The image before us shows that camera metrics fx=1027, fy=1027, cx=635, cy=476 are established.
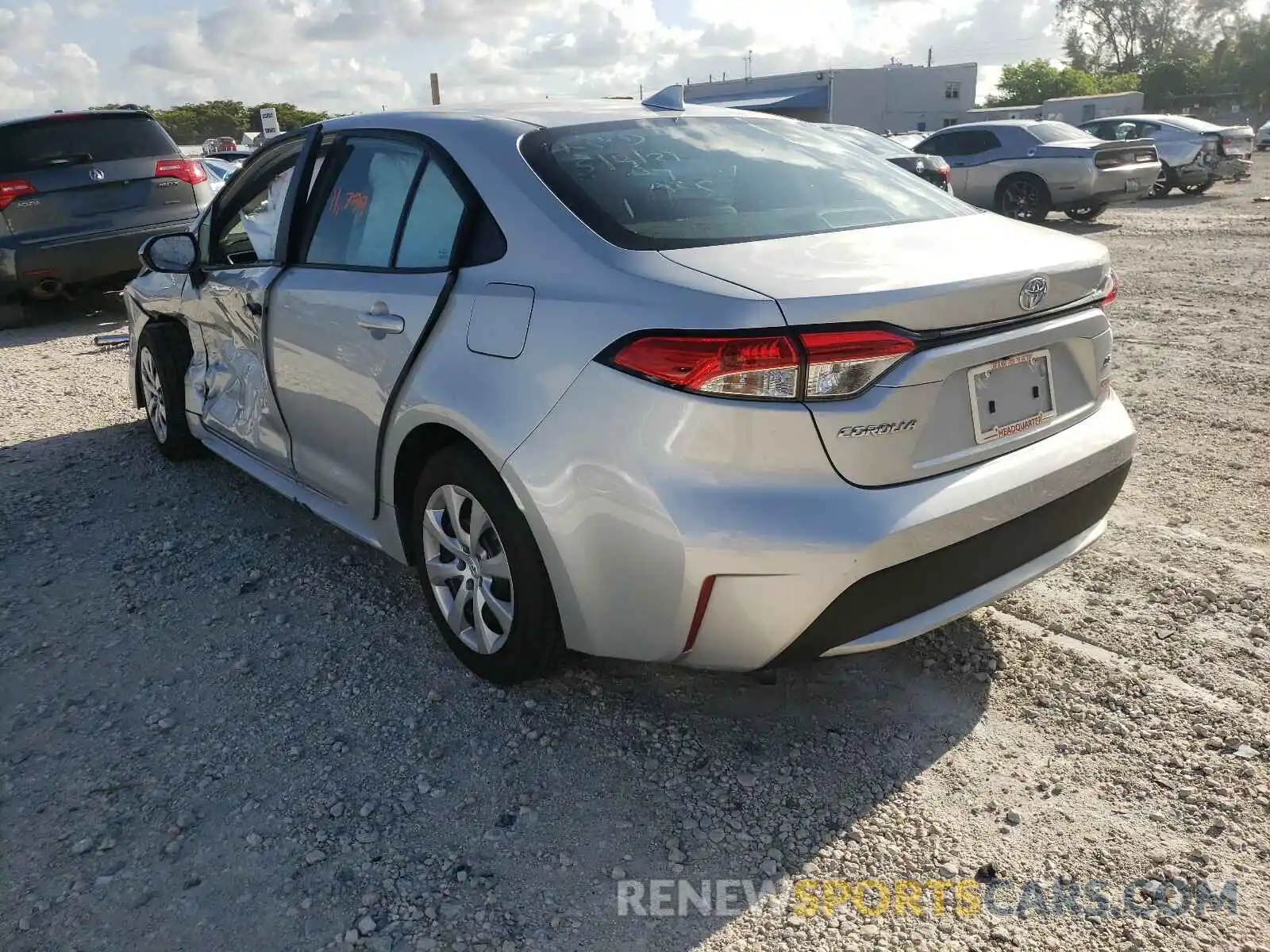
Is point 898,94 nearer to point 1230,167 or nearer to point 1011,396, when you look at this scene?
point 1230,167

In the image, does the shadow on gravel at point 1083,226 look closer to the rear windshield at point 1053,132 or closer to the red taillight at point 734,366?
the rear windshield at point 1053,132

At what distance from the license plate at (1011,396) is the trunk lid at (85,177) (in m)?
8.47

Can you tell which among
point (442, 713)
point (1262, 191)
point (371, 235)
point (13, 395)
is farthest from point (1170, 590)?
point (1262, 191)

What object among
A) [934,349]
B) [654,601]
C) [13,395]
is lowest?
→ [13,395]

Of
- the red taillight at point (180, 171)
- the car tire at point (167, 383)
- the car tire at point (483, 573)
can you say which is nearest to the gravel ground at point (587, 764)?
the car tire at point (483, 573)

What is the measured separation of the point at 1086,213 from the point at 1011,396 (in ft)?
46.5

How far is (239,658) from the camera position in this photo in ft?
10.7

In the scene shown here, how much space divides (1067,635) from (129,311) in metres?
4.75

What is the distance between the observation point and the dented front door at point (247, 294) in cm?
370

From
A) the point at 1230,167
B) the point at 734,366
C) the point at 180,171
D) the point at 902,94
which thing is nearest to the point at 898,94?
the point at 902,94

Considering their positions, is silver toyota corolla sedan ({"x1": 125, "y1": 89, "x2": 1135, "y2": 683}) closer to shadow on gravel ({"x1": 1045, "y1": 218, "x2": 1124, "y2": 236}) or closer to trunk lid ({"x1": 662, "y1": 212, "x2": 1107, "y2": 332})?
trunk lid ({"x1": 662, "y1": 212, "x2": 1107, "y2": 332})

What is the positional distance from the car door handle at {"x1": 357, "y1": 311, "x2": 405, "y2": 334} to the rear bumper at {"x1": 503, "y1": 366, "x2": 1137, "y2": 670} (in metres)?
0.67

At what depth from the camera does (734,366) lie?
217 centimetres

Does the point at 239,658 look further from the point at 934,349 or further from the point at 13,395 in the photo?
the point at 13,395
